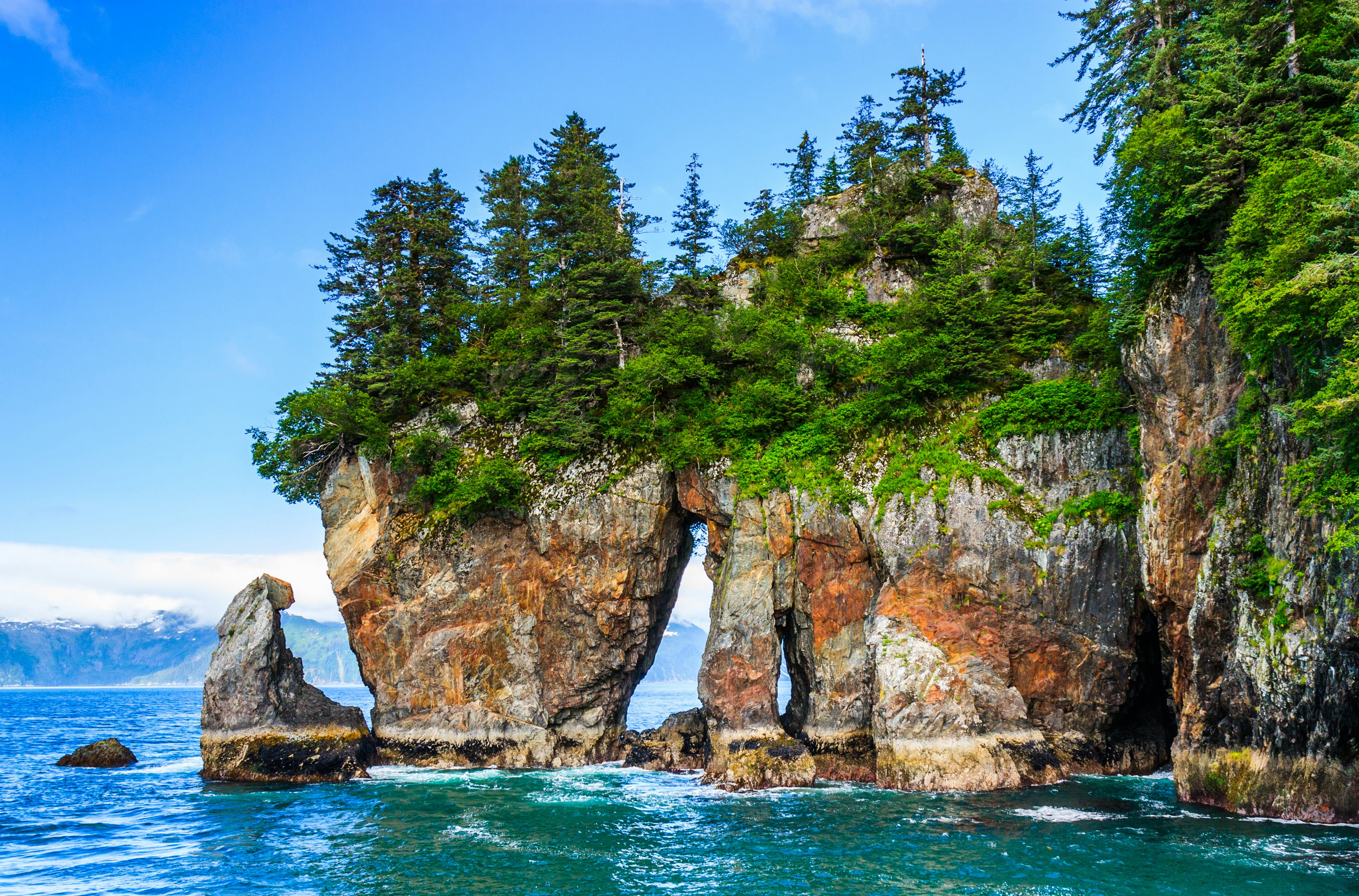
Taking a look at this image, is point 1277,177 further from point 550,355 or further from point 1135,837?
point 550,355

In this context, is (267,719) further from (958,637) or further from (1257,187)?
(1257,187)

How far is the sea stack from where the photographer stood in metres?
29.9

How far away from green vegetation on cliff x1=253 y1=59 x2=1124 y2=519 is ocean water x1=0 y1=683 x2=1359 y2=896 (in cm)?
1163

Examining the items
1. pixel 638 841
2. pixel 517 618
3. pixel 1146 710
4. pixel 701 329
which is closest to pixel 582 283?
pixel 701 329

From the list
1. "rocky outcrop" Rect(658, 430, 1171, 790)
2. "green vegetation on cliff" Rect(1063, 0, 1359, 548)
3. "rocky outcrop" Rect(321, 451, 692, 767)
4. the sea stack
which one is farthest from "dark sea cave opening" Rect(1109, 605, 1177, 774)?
the sea stack

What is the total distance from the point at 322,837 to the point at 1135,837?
20014 millimetres

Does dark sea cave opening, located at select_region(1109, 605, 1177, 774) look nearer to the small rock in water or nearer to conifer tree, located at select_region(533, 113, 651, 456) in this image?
conifer tree, located at select_region(533, 113, 651, 456)

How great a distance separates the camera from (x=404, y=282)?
3825cm

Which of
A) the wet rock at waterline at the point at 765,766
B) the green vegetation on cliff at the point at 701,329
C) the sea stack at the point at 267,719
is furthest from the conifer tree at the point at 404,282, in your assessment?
the wet rock at waterline at the point at 765,766

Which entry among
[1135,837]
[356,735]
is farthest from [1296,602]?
[356,735]

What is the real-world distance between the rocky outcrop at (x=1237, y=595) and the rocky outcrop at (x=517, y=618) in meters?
18.5

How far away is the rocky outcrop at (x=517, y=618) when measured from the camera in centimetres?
3269

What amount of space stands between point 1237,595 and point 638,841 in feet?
54.2

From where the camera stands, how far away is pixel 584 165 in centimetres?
3969
